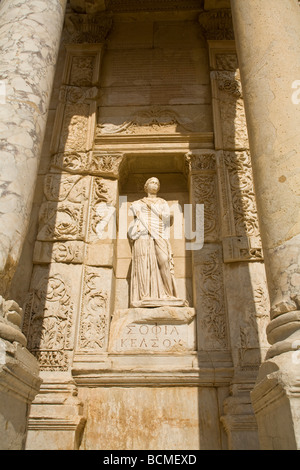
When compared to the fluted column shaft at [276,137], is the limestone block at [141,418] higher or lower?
lower

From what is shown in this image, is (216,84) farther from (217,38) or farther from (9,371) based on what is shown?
(9,371)

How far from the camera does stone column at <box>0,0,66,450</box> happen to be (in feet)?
13.1

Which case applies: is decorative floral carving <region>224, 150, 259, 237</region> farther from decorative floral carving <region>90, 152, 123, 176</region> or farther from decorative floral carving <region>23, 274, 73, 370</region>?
decorative floral carving <region>23, 274, 73, 370</region>

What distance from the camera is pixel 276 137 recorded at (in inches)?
194

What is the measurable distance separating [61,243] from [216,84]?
5.07 m

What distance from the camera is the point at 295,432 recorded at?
10.8 feet

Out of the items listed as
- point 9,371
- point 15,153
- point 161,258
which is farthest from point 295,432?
point 161,258

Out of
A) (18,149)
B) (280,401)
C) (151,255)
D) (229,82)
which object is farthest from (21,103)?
(229,82)

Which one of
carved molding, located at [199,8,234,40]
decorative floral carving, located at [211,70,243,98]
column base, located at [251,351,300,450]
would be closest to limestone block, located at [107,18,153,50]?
carved molding, located at [199,8,234,40]

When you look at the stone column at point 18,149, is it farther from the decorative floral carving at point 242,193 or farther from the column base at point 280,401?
the decorative floral carving at point 242,193

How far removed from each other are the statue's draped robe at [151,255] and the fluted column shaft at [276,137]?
3.16 meters

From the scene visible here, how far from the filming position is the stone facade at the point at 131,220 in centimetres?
456

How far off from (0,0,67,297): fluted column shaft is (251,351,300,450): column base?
2.78 meters

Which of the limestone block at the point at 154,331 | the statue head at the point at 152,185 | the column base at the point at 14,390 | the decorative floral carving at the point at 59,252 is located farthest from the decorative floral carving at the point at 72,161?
the column base at the point at 14,390
